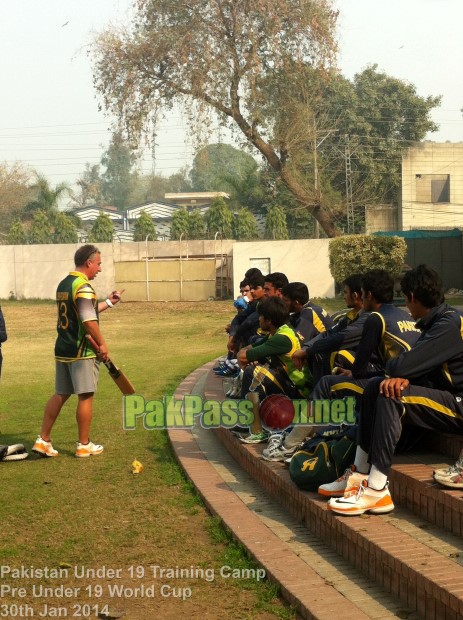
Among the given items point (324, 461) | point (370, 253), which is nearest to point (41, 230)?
point (370, 253)

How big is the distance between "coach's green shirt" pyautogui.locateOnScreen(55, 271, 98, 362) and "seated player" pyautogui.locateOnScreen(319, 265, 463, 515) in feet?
9.79

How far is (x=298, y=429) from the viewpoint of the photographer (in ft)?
21.8

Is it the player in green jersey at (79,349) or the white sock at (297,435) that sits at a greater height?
the player in green jersey at (79,349)

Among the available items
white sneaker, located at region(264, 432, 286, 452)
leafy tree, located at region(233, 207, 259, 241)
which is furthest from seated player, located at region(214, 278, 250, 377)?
leafy tree, located at region(233, 207, 259, 241)

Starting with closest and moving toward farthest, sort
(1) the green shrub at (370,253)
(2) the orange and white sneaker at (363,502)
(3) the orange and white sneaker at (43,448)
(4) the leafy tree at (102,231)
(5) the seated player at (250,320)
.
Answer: (2) the orange and white sneaker at (363,502)
(3) the orange and white sneaker at (43,448)
(5) the seated player at (250,320)
(1) the green shrub at (370,253)
(4) the leafy tree at (102,231)

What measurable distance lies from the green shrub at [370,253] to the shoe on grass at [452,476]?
24593 millimetres

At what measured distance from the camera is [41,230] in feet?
157

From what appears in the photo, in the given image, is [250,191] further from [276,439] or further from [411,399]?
[411,399]

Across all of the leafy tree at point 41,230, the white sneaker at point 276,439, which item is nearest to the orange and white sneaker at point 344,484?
the white sneaker at point 276,439

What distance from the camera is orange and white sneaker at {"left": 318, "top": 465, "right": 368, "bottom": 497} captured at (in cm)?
510

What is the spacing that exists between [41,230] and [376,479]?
44.2 metres

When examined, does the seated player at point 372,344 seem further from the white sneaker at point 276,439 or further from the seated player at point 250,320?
the seated player at point 250,320

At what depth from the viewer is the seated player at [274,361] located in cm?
736

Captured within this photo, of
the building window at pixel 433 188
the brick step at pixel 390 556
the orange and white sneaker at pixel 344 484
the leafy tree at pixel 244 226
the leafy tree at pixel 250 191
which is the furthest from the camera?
the leafy tree at pixel 250 191
